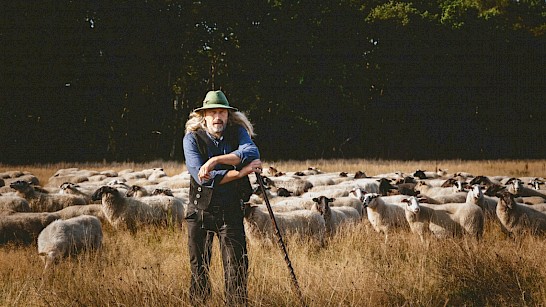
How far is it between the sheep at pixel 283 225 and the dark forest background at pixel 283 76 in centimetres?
2331

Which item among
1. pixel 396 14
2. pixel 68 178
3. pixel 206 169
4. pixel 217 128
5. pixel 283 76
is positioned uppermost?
pixel 396 14

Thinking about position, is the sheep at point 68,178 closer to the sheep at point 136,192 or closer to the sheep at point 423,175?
the sheep at point 136,192

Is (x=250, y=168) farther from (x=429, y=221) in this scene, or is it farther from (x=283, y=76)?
(x=283, y=76)

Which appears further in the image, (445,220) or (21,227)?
(445,220)

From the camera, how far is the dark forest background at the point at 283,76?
29.7 meters

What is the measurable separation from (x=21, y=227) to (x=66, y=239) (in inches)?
74.6

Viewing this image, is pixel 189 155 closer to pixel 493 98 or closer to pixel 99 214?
pixel 99 214

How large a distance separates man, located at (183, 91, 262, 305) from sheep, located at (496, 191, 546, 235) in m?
6.73

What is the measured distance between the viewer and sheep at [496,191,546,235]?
939cm

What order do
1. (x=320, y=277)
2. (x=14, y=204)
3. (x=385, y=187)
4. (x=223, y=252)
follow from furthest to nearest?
(x=385, y=187)
(x=14, y=204)
(x=320, y=277)
(x=223, y=252)

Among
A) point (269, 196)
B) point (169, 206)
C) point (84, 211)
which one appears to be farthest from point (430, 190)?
point (84, 211)

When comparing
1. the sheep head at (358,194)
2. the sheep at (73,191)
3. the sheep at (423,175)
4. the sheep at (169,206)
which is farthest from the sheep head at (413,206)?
the sheep at (423,175)

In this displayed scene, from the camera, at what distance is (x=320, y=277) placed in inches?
209

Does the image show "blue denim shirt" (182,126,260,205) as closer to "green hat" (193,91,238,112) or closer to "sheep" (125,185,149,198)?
"green hat" (193,91,238,112)
